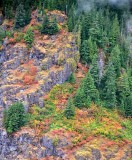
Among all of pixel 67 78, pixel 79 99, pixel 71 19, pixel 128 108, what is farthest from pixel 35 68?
pixel 128 108

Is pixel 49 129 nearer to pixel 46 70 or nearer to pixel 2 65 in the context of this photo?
pixel 46 70

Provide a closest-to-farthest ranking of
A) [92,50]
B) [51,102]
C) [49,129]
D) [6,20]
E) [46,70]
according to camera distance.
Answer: [49,129], [51,102], [46,70], [92,50], [6,20]

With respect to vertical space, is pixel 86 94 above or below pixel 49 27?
below

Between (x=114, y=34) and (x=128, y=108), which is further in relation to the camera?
(x=114, y=34)

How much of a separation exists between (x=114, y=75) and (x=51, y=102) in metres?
17.0

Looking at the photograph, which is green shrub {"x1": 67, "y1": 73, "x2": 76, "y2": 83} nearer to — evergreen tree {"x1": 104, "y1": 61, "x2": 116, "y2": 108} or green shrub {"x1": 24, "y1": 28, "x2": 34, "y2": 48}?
evergreen tree {"x1": 104, "y1": 61, "x2": 116, "y2": 108}

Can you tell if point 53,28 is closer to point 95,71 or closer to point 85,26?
point 85,26

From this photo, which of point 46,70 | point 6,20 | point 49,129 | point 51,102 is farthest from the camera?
point 6,20

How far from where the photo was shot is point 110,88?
272 ft

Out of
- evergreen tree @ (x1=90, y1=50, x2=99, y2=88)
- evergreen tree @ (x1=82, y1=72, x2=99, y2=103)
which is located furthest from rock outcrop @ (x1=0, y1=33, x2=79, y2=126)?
evergreen tree @ (x1=82, y1=72, x2=99, y2=103)

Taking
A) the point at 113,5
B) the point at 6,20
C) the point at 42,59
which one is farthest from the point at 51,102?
the point at 113,5

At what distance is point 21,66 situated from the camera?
286 feet

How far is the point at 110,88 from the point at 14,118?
934 inches

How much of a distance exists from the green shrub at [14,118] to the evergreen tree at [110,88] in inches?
790
